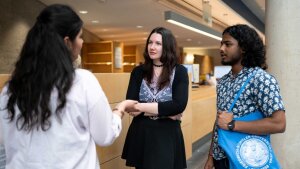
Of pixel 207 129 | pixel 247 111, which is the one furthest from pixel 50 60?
pixel 207 129

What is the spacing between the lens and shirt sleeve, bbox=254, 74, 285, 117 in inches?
60.9

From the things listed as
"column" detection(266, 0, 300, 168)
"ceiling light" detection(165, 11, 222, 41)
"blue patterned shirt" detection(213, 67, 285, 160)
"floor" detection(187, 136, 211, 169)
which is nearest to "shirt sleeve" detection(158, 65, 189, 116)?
"blue patterned shirt" detection(213, 67, 285, 160)

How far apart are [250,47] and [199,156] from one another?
A: 357 centimetres

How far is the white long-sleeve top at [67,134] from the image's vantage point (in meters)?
1.12

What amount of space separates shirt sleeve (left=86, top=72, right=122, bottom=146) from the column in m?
2.24

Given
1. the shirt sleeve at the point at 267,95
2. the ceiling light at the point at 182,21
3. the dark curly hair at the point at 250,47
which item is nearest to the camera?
the shirt sleeve at the point at 267,95

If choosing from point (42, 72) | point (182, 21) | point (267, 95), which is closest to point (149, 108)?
point (267, 95)

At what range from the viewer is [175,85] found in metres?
2.04

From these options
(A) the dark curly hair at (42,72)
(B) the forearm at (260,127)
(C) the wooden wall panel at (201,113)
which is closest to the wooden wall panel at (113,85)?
(B) the forearm at (260,127)

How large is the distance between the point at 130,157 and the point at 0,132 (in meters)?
0.97

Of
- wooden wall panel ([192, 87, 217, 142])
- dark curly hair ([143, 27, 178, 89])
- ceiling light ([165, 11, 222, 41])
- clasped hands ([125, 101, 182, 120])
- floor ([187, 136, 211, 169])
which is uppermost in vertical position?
ceiling light ([165, 11, 222, 41])

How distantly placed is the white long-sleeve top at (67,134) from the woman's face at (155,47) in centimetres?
92

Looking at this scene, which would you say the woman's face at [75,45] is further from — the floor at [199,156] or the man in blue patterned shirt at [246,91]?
the floor at [199,156]

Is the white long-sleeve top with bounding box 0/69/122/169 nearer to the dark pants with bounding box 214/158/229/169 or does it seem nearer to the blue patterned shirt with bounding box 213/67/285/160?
the blue patterned shirt with bounding box 213/67/285/160
